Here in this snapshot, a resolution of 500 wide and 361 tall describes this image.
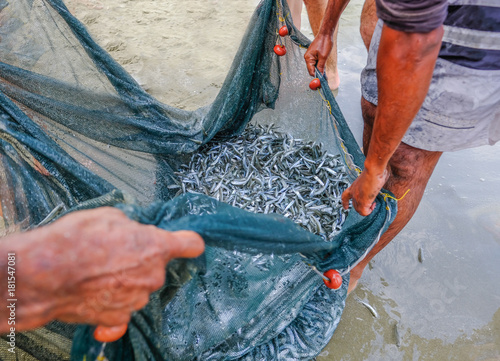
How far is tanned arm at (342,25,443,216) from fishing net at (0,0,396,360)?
0.35m

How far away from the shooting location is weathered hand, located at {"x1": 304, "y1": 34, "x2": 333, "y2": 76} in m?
2.52

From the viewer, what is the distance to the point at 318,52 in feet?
8.34

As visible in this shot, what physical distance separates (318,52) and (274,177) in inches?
39.1

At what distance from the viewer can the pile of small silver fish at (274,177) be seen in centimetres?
248

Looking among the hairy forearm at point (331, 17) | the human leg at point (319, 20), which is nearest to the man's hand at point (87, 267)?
the hairy forearm at point (331, 17)

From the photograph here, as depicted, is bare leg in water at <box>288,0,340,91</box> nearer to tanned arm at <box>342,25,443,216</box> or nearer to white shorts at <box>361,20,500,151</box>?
white shorts at <box>361,20,500,151</box>

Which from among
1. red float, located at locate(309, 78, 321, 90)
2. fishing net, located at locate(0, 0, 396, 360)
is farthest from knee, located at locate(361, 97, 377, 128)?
red float, located at locate(309, 78, 321, 90)

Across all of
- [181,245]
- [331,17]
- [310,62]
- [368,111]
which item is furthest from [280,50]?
[181,245]

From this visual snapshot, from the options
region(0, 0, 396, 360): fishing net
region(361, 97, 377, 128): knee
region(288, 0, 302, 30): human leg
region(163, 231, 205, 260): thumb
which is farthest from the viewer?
region(288, 0, 302, 30): human leg

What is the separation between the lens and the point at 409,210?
7.64 feet

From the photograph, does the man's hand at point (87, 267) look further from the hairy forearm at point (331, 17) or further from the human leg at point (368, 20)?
the human leg at point (368, 20)

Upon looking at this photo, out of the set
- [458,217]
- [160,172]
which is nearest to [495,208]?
[458,217]

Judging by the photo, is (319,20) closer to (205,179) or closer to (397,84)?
(205,179)

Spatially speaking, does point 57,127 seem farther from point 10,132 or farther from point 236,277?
point 236,277
